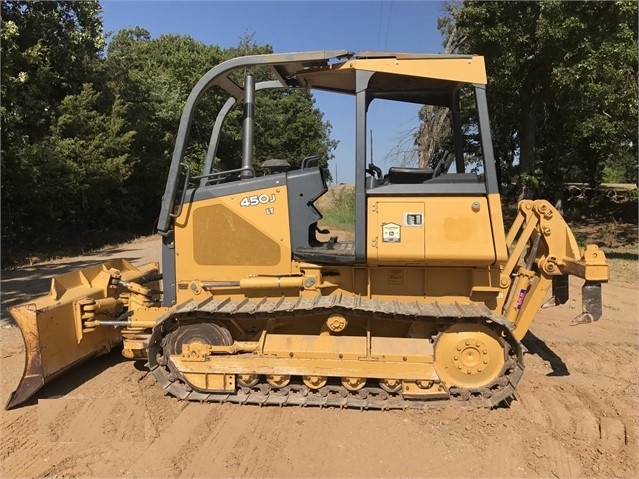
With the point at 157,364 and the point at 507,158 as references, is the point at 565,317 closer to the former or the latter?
the point at 157,364

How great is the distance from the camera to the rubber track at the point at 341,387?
159 inches

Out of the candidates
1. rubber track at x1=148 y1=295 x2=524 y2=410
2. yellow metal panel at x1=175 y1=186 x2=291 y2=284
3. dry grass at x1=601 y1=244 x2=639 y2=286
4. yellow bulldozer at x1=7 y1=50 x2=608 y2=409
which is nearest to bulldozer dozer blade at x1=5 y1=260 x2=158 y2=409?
yellow bulldozer at x1=7 y1=50 x2=608 y2=409

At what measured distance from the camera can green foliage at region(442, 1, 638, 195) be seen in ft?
39.0

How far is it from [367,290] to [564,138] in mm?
18559

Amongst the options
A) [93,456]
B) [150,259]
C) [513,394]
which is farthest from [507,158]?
[93,456]

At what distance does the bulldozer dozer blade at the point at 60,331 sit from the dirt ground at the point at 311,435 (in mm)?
230

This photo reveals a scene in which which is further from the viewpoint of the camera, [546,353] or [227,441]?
[546,353]

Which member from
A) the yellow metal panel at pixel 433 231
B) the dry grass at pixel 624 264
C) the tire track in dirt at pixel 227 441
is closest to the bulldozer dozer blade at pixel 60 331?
the tire track in dirt at pixel 227 441

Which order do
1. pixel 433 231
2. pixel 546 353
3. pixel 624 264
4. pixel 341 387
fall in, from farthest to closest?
1. pixel 624 264
2. pixel 546 353
3. pixel 341 387
4. pixel 433 231

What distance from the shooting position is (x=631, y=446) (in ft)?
11.8

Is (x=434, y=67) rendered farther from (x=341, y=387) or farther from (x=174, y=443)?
(x=174, y=443)

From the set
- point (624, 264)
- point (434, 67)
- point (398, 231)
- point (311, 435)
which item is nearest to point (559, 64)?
point (624, 264)

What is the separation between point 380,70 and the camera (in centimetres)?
406

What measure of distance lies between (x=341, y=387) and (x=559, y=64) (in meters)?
11.8
